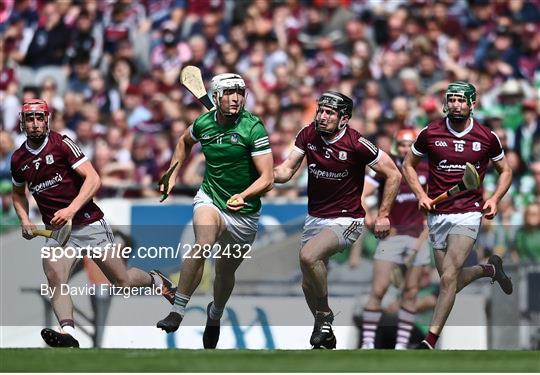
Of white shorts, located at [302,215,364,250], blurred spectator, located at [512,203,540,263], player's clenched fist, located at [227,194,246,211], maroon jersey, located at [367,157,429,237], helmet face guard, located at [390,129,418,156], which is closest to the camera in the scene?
player's clenched fist, located at [227,194,246,211]

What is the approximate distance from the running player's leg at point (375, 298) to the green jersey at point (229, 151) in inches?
69.4

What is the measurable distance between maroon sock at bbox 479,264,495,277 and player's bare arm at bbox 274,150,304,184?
193 cm

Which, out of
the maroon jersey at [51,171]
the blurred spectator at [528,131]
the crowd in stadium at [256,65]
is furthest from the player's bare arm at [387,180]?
the blurred spectator at [528,131]

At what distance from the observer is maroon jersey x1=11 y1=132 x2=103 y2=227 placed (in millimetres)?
14438

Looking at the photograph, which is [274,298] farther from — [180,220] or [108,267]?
[180,220]

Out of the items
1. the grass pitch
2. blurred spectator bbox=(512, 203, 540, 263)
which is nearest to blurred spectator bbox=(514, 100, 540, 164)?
blurred spectator bbox=(512, 203, 540, 263)

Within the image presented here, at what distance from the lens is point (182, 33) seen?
24125 mm

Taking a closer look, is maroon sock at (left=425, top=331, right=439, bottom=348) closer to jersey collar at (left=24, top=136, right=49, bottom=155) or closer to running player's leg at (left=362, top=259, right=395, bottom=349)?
running player's leg at (left=362, top=259, right=395, bottom=349)

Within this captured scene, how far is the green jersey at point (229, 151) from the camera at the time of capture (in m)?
14.2

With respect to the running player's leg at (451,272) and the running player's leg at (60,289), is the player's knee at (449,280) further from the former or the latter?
the running player's leg at (60,289)

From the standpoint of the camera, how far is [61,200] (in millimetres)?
14531

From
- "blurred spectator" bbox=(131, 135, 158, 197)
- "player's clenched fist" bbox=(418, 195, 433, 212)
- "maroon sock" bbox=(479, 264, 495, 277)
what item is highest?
"blurred spectator" bbox=(131, 135, 158, 197)

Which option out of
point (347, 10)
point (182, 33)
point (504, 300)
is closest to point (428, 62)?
point (347, 10)

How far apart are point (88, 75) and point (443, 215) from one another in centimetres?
1017
